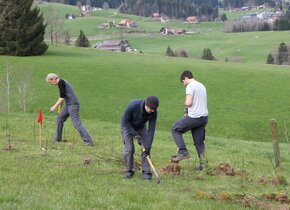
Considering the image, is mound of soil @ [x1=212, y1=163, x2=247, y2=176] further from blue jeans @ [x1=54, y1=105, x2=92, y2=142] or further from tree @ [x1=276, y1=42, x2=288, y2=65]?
tree @ [x1=276, y1=42, x2=288, y2=65]

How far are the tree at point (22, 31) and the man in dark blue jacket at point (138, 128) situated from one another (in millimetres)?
48112

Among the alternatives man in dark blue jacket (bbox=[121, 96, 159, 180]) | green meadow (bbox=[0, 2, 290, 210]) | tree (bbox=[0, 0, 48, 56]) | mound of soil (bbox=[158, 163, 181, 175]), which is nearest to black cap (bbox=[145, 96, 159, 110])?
man in dark blue jacket (bbox=[121, 96, 159, 180])

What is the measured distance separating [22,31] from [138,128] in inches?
1965

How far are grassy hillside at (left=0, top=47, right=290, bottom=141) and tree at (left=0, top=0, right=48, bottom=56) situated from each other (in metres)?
2.25

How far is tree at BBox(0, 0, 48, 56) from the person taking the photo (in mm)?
56344

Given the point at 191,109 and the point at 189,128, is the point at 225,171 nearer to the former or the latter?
the point at 189,128

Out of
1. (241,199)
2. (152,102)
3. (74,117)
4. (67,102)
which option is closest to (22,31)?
(67,102)

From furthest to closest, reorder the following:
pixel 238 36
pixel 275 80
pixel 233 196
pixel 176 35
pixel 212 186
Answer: pixel 176 35 < pixel 238 36 < pixel 275 80 < pixel 212 186 < pixel 233 196

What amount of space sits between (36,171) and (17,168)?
1.70 feet

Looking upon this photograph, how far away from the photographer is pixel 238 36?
596ft

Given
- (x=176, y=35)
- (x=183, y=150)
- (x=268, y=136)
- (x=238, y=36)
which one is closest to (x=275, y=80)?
(x=268, y=136)

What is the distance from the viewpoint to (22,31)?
185 feet

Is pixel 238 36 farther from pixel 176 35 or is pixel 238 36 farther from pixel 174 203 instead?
pixel 174 203

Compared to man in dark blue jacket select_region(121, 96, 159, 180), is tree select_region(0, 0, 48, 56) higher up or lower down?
higher up
